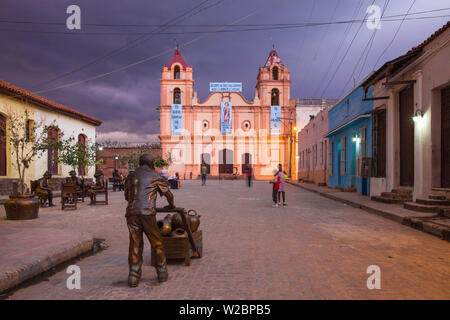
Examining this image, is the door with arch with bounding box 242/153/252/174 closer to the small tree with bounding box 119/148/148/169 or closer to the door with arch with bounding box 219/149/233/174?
the door with arch with bounding box 219/149/233/174

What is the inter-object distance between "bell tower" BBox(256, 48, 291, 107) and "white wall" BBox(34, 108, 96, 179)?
2934 cm

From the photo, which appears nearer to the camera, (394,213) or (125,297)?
(125,297)

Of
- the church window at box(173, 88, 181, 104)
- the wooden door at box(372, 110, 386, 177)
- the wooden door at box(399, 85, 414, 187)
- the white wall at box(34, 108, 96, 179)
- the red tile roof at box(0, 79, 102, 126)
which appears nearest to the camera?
the wooden door at box(399, 85, 414, 187)

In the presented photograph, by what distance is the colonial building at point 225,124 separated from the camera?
2048 inches

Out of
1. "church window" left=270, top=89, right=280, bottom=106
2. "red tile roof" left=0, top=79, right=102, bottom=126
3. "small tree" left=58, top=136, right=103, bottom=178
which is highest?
"church window" left=270, top=89, right=280, bottom=106

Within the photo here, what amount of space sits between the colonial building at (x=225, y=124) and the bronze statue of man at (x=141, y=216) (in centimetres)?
4731

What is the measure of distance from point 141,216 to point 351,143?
19077mm

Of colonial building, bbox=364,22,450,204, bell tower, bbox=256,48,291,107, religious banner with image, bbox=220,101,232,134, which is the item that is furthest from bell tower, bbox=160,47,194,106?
colonial building, bbox=364,22,450,204

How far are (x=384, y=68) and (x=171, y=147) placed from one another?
41505 mm

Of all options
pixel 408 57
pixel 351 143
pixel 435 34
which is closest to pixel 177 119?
pixel 351 143

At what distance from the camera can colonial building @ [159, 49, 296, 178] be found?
5203 cm
